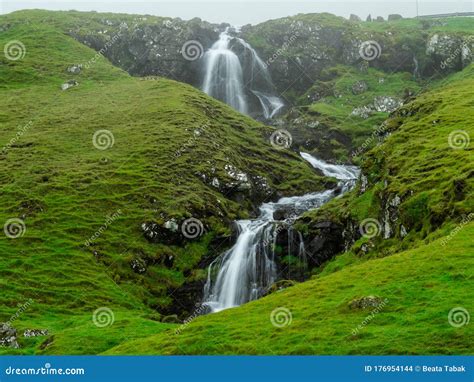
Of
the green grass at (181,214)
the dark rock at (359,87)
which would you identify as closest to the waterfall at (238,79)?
the dark rock at (359,87)

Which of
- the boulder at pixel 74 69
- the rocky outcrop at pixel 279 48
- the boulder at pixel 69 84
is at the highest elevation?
the rocky outcrop at pixel 279 48

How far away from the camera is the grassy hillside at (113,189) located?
2148 inches

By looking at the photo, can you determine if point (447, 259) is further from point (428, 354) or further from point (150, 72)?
point (150, 72)

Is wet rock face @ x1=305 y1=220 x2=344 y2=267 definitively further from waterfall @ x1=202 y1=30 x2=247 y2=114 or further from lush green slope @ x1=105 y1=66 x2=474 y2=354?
waterfall @ x1=202 y1=30 x2=247 y2=114

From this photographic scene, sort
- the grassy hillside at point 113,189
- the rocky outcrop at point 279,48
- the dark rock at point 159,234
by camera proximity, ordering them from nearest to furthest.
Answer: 1. the grassy hillside at point 113,189
2. the dark rock at point 159,234
3. the rocky outcrop at point 279,48

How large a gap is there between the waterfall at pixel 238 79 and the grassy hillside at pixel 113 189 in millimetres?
28828

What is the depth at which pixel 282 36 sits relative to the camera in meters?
177

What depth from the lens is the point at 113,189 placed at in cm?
7550

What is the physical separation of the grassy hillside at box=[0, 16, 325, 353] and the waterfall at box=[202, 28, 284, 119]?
94.6ft

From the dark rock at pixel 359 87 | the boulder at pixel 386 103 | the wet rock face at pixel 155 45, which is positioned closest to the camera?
the boulder at pixel 386 103

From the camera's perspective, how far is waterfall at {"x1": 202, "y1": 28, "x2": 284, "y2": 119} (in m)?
148

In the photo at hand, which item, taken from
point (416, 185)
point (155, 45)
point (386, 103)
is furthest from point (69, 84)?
point (416, 185)

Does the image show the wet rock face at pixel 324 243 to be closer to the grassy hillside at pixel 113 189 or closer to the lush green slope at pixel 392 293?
the lush green slope at pixel 392 293

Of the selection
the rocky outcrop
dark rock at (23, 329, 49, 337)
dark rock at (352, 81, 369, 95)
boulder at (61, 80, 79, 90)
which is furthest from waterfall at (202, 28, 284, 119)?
dark rock at (23, 329, 49, 337)
